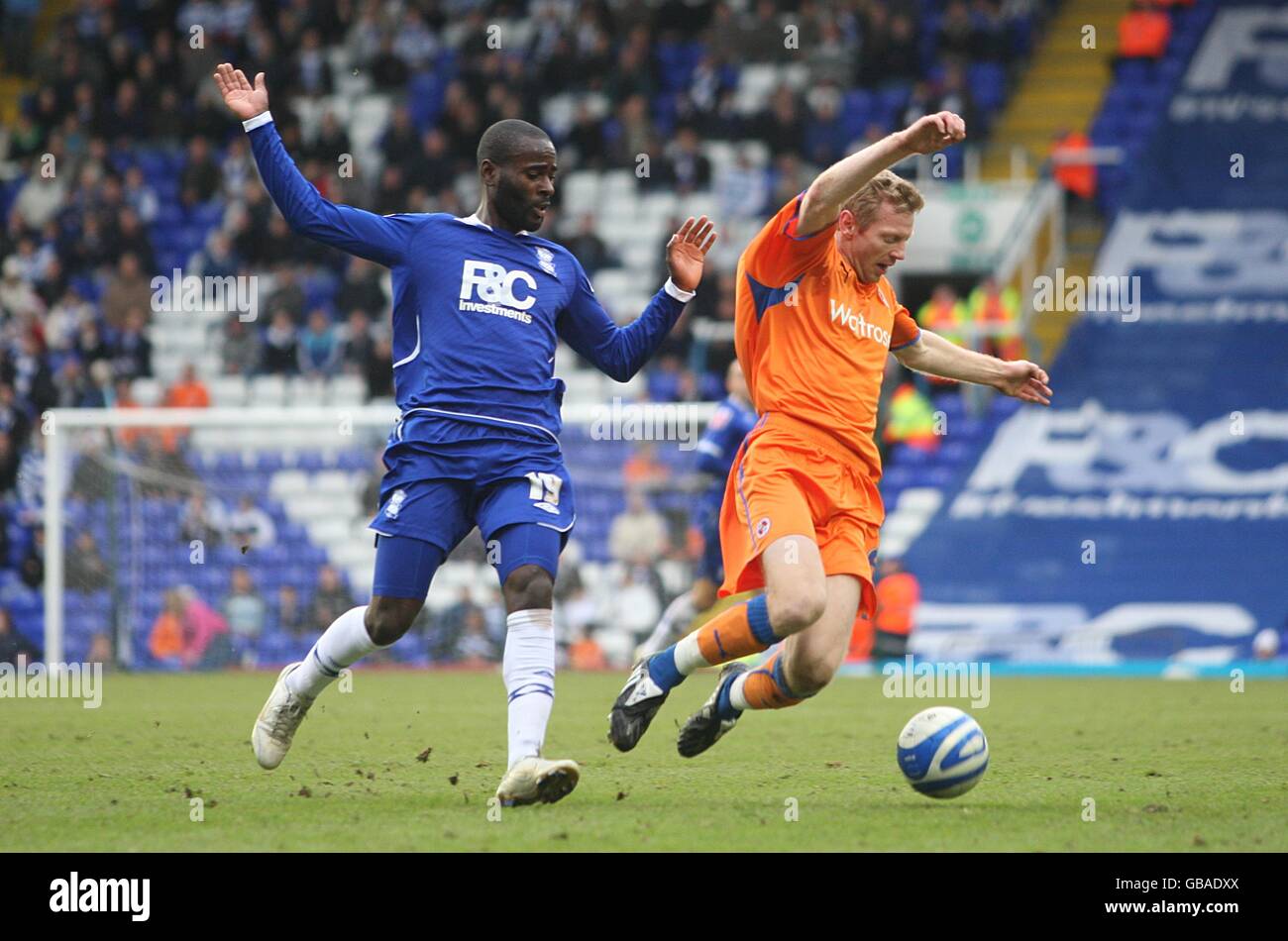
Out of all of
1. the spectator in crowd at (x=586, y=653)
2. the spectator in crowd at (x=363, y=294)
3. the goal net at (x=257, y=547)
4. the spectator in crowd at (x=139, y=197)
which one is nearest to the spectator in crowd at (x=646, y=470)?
the goal net at (x=257, y=547)

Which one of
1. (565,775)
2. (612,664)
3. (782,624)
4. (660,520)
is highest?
(660,520)

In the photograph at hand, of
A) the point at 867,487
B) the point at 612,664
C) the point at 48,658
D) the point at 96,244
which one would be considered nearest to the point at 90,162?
the point at 96,244

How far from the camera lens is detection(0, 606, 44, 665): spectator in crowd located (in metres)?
17.1

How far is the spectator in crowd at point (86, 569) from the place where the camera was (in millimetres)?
16781

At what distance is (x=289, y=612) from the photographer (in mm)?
17000

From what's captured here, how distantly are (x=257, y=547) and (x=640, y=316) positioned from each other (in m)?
10.8

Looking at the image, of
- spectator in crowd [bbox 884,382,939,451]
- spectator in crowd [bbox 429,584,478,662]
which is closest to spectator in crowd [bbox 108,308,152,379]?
spectator in crowd [bbox 429,584,478,662]

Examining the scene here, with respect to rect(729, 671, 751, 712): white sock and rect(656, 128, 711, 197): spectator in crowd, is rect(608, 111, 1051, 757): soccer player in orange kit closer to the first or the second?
rect(729, 671, 751, 712): white sock

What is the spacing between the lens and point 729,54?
23922 mm

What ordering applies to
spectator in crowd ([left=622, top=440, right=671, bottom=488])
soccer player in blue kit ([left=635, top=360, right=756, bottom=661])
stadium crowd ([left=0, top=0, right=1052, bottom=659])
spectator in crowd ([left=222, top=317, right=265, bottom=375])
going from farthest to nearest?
stadium crowd ([left=0, top=0, right=1052, bottom=659]) → spectator in crowd ([left=222, top=317, right=265, bottom=375]) → spectator in crowd ([left=622, top=440, right=671, bottom=488]) → soccer player in blue kit ([left=635, top=360, right=756, bottom=661])

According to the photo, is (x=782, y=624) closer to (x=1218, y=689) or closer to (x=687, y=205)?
(x=1218, y=689)

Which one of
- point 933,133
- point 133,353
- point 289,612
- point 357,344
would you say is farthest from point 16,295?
point 933,133

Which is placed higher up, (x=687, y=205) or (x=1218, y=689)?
(x=687, y=205)

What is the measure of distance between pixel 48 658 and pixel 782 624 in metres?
11.2
